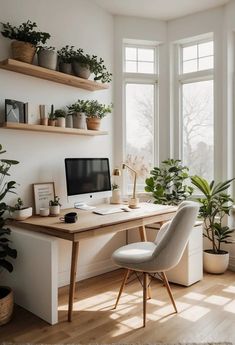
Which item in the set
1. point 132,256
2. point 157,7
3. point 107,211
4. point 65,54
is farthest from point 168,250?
→ point 157,7

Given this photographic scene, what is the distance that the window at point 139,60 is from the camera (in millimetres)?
3974

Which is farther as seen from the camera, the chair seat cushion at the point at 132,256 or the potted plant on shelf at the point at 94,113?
the potted plant on shelf at the point at 94,113

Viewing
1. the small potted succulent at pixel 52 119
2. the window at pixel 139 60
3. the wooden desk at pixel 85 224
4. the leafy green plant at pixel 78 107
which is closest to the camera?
the wooden desk at pixel 85 224

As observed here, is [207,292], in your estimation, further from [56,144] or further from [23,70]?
[23,70]

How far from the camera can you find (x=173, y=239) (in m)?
2.24

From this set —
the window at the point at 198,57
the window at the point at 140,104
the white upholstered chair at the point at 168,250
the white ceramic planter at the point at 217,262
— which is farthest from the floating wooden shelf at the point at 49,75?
the white ceramic planter at the point at 217,262

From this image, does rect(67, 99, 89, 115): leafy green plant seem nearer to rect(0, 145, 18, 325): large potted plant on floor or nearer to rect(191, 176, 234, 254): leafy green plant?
rect(0, 145, 18, 325): large potted plant on floor

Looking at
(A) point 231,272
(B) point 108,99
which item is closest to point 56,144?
(B) point 108,99

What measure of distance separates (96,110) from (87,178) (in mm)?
732

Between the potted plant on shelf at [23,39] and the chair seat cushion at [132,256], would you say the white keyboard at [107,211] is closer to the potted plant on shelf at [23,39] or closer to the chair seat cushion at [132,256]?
the chair seat cushion at [132,256]

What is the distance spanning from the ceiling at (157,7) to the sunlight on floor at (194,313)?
302cm

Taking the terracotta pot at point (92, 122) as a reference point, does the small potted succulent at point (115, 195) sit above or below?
below

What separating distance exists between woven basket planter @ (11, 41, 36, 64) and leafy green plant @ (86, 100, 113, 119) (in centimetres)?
80

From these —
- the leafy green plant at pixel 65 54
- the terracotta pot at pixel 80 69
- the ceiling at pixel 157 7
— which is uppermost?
the ceiling at pixel 157 7
